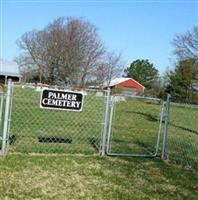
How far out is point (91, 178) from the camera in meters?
6.95

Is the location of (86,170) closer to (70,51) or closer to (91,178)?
(91,178)

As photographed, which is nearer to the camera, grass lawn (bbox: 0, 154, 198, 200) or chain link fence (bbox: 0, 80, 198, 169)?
grass lawn (bbox: 0, 154, 198, 200)

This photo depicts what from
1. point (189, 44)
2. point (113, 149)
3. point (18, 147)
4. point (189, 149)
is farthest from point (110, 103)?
point (189, 44)

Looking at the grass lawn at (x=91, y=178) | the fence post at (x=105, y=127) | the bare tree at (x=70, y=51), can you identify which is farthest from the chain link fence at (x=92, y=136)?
the bare tree at (x=70, y=51)

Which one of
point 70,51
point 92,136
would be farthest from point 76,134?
point 70,51

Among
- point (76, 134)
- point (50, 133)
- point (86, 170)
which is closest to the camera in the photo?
point (86, 170)

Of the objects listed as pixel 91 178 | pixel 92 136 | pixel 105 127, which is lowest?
pixel 91 178

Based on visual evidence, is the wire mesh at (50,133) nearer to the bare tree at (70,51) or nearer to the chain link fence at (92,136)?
the chain link fence at (92,136)

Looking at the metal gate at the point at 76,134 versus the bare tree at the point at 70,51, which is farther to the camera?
the bare tree at the point at 70,51

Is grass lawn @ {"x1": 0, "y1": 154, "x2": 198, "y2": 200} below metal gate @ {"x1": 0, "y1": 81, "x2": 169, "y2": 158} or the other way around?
below

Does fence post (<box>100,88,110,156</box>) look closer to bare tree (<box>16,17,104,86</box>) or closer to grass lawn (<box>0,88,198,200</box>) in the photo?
grass lawn (<box>0,88,198,200</box>)

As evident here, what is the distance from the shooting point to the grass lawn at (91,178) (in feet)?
20.0

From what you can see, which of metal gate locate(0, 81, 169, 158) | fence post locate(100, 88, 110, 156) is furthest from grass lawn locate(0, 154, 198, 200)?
metal gate locate(0, 81, 169, 158)

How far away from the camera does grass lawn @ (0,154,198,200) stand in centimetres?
609
